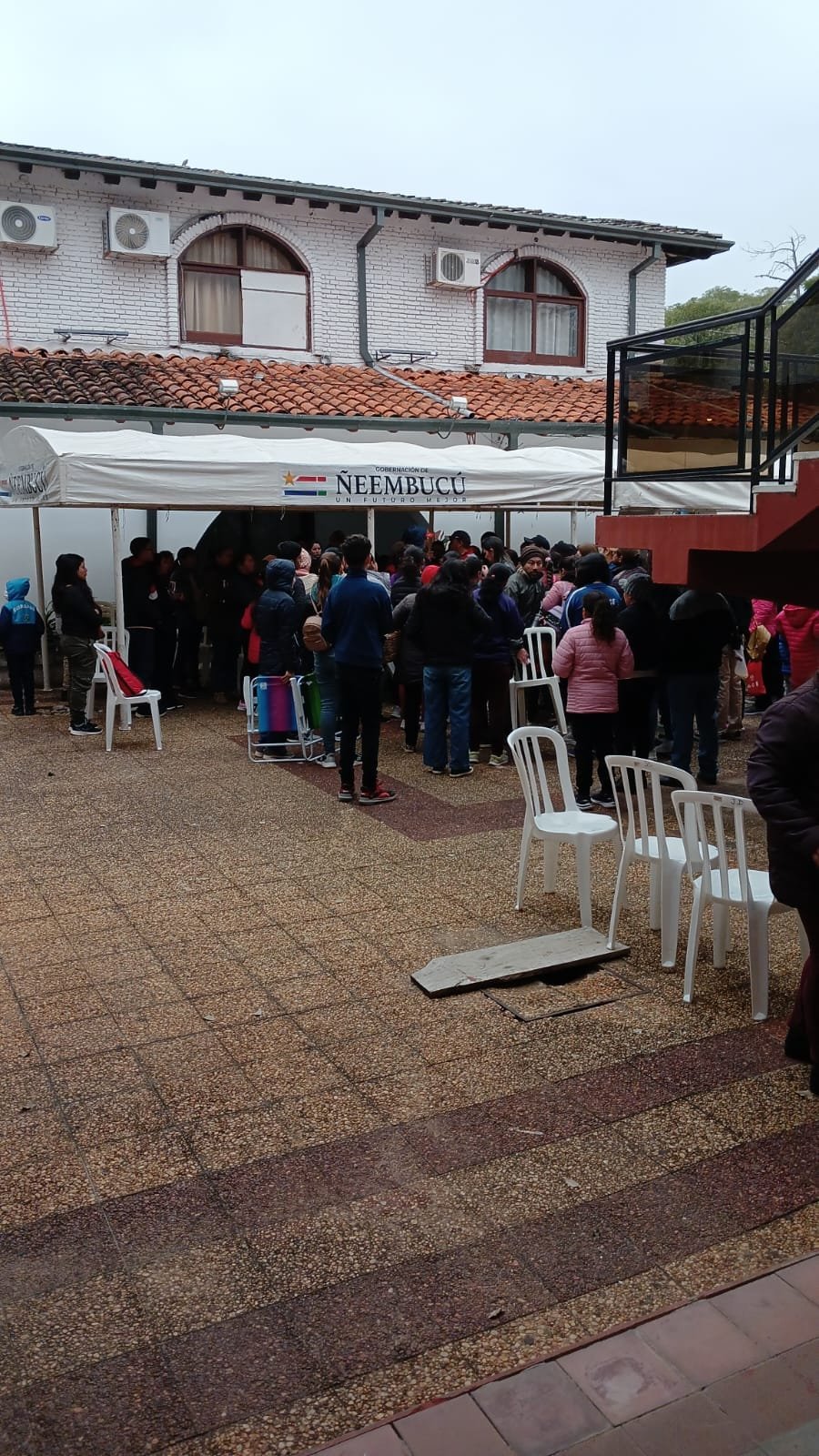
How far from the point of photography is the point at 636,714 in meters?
8.50

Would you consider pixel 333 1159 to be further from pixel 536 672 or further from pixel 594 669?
pixel 536 672

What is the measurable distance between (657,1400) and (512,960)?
2633mm

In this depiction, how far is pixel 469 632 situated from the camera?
892cm

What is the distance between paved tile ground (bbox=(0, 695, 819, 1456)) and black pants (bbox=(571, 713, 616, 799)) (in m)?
1.84

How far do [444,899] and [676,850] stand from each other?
1.37 metres

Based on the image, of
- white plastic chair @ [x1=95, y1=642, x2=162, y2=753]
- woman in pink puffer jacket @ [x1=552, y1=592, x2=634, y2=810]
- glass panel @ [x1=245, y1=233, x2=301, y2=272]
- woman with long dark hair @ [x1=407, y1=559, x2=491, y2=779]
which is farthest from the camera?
glass panel @ [x1=245, y1=233, x2=301, y2=272]

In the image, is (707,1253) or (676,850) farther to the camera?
(676,850)

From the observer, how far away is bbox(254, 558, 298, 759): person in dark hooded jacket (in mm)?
9648

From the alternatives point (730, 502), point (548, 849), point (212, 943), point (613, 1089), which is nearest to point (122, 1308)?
point (613, 1089)

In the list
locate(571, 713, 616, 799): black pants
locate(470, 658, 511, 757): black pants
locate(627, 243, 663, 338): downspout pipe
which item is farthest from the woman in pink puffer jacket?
locate(627, 243, 663, 338): downspout pipe

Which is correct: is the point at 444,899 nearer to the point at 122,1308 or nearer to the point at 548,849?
the point at 548,849

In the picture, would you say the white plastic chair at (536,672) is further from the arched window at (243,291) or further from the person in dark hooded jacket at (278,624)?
the arched window at (243,291)

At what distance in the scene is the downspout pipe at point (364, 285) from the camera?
59.6 ft

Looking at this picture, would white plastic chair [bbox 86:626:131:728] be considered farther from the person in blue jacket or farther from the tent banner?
the tent banner
